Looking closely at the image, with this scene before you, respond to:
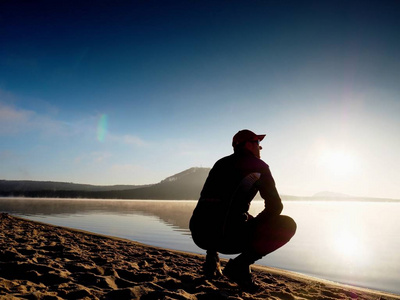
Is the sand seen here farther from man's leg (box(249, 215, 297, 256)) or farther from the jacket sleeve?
the jacket sleeve

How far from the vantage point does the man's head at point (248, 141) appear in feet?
14.1

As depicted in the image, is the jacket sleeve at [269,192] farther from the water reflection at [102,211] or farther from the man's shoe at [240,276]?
the water reflection at [102,211]

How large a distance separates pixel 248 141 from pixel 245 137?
8 centimetres

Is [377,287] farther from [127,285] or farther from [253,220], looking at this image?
[127,285]

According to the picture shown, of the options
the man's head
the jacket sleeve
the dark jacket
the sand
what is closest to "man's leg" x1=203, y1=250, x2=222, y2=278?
the sand

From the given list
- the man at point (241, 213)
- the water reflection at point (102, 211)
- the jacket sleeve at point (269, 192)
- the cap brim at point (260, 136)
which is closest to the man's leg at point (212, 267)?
the man at point (241, 213)

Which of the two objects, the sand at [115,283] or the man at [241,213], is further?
the man at [241,213]

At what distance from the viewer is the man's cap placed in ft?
14.2

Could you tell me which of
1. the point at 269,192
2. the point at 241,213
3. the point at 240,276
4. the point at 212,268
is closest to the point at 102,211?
the point at 212,268

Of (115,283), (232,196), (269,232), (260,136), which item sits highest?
(260,136)

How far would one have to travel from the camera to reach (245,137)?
4328 millimetres

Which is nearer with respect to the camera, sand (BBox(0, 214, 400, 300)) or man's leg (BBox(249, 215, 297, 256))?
sand (BBox(0, 214, 400, 300))

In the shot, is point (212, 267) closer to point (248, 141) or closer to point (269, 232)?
point (269, 232)

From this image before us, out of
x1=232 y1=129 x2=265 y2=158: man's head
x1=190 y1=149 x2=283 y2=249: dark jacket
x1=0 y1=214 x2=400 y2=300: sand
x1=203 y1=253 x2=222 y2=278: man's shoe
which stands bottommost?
x1=0 y1=214 x2=400 y2=300: sand
